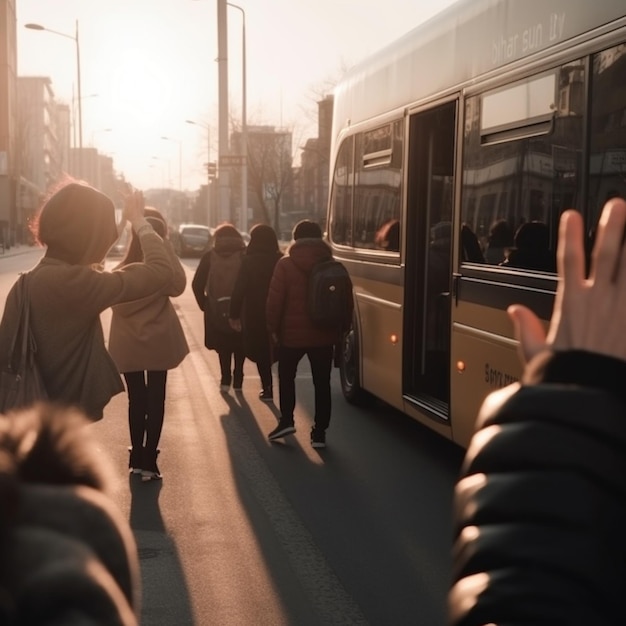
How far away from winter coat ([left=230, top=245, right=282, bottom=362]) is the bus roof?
1.47m

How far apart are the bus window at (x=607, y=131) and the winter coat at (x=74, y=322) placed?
2108mm

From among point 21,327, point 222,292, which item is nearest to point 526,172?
point 21,327

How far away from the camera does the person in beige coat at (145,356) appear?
8195 mm

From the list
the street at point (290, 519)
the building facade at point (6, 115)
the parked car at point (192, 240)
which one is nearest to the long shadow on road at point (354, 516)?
the street at point (290, 519)

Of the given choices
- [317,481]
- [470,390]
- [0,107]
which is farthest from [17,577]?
[0,107]

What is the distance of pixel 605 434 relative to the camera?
116 cm

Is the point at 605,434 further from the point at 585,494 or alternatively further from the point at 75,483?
the point at 75,483

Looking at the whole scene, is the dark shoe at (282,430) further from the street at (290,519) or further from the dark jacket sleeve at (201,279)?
the dark jacket sleeve at (201,279)

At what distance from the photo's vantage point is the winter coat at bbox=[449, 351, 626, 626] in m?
1.14

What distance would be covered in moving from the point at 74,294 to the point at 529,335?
13.4 ft

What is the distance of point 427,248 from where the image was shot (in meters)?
9.25

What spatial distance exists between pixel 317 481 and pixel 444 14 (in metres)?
3.16

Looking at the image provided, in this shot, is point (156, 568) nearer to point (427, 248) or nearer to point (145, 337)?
point (145, 337)

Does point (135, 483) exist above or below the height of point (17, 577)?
below
